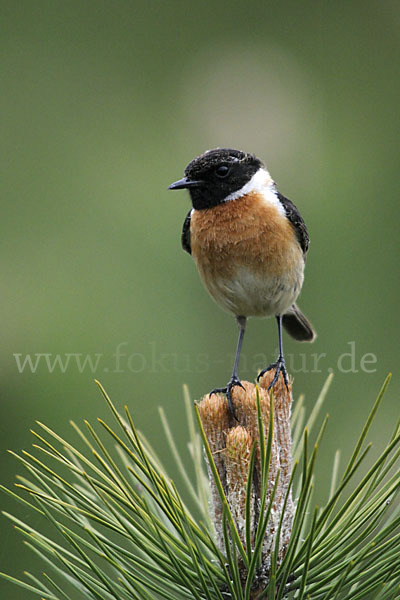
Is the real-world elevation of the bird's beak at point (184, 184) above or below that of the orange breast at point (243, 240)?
above

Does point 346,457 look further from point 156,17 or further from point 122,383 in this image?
point 156,17

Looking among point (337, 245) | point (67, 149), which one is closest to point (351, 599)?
point (337, 245)

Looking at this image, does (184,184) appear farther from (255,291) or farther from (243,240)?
(255,291)

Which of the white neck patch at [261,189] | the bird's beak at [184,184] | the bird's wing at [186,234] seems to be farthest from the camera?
the bird's wing at [186,234]

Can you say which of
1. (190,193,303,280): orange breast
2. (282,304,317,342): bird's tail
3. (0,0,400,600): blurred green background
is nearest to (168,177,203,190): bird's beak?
(190,193,303,280): orange breast

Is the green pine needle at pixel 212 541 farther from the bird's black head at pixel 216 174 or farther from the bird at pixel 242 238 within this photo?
the bird's black head at pixel 216 174

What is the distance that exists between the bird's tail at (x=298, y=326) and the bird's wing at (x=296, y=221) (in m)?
0.50

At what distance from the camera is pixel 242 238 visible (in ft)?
9.32

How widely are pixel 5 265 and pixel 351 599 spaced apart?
73.6 inches

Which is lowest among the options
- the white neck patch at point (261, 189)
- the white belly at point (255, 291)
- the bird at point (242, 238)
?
the white belly at point (255, 291)

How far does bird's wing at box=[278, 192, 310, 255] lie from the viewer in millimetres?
3014

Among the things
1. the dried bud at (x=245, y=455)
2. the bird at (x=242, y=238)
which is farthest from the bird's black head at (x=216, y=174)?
the dried bud at (x=245, y=455)

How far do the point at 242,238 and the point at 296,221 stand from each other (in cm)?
32

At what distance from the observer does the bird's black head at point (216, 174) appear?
2723mm
